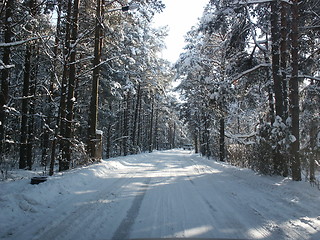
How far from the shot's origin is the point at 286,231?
393cm

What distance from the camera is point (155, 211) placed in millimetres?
4832

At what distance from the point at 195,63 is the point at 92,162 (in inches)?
369

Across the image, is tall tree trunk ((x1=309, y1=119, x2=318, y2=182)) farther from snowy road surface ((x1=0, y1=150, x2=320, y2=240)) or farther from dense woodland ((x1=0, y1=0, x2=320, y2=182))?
snowy road surface ((x1=0, y1=150, x2=320, y2=240))

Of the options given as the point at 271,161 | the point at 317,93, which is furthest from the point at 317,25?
the point at 271,161

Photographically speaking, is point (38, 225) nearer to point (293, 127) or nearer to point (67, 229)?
point (67, 229)

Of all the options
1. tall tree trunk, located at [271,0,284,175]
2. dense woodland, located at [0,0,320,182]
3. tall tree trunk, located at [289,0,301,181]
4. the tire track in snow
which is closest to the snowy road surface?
the tire track in snow

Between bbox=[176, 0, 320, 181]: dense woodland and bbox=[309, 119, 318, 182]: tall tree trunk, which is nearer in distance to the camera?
bbox=[176, 0, 320, 181]: dense woodland

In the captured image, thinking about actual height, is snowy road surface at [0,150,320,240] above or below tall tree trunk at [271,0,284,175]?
below

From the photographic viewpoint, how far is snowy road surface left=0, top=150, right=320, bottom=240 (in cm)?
379

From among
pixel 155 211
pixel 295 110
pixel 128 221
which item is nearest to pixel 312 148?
pixel 295 110

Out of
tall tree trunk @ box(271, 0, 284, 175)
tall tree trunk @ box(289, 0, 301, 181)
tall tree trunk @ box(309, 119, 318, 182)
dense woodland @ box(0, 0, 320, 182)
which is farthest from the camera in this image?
tall tree trunk @ box(309, 119, 318, 182)

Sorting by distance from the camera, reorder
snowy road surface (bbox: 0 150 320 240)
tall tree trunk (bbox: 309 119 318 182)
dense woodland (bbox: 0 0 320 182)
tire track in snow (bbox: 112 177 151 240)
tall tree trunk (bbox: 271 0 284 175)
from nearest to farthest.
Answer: tire track in snow (bbox: 112 177 151 240)
snowy road surface (bbox: 0 150 320 240)
dense woodland (bbox: 0 0 320 182)
tall tree trunk (bbox: 271 0 284 175)
tall tree trunk (bbox: 309 119 318 182)

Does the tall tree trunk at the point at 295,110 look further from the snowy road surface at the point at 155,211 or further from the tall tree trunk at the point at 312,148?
the tall tree trunk at the point at 312,148

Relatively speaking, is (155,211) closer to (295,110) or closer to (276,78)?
(295,110)
